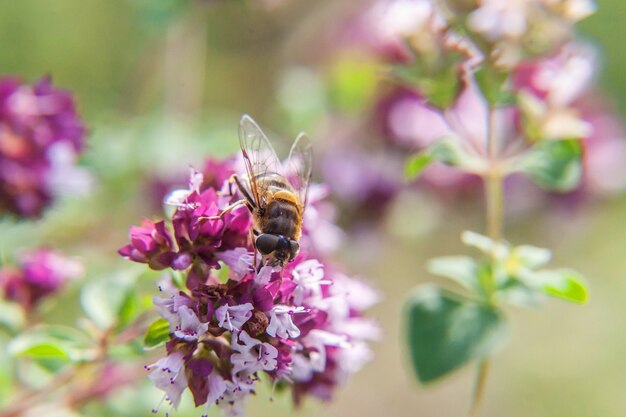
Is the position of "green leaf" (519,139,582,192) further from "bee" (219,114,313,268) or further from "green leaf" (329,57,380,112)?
"green leaf" (329,57,380,112)

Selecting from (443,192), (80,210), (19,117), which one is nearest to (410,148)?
(443,192)

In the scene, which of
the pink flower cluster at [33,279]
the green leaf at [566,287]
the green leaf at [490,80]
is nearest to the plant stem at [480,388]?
the green leaf at [566,287]

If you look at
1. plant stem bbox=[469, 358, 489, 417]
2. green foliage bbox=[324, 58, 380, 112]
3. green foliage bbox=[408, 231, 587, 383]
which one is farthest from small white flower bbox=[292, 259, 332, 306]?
green foliage bbox=[324, 58, 380, 112]

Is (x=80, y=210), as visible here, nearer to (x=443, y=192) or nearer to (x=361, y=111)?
(x=361, y=111)

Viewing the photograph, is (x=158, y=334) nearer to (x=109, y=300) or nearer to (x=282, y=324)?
(x=282, y=324)

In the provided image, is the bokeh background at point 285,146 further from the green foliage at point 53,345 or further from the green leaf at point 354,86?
the green foliage at point 53,345

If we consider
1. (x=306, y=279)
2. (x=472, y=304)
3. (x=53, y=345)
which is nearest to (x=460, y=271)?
(x=472, y=304)
